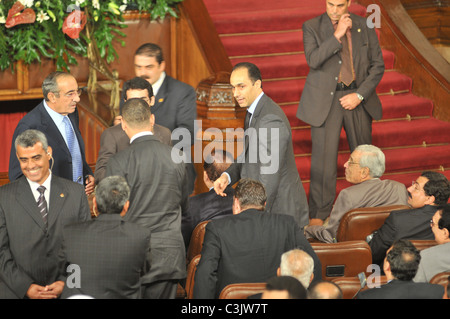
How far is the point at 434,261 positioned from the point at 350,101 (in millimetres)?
1941

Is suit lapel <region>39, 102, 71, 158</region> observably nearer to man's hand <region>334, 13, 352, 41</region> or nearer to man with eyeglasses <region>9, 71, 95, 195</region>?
man with eyeglasses <region>9, 71, 95, 195</region>

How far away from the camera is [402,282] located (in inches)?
124

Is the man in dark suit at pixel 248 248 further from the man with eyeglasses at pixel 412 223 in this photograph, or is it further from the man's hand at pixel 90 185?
the man's hand at pixel 90 185

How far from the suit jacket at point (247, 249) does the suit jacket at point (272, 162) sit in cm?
77

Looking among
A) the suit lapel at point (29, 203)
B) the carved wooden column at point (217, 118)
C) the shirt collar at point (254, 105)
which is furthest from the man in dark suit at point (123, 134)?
the suit lapel at point (29, 203)

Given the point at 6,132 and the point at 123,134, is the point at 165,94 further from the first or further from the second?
the point at 6,132

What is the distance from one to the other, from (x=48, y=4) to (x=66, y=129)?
6.96 ft

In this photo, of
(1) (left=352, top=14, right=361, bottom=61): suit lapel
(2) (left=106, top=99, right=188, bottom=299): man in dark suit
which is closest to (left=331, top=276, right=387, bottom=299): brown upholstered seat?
(2) (left=106, top=99, right=188, bottom=299): man in dark suit

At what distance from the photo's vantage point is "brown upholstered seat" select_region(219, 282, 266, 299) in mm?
3076

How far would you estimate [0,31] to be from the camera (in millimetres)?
6016

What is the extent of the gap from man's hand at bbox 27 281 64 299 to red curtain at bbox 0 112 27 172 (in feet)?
11.8

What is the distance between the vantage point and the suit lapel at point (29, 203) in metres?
3.40

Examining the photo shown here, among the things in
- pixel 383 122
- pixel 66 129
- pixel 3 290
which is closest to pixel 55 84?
pixel 66 129

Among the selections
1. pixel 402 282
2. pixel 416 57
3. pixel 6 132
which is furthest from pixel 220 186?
pixel 6 132
